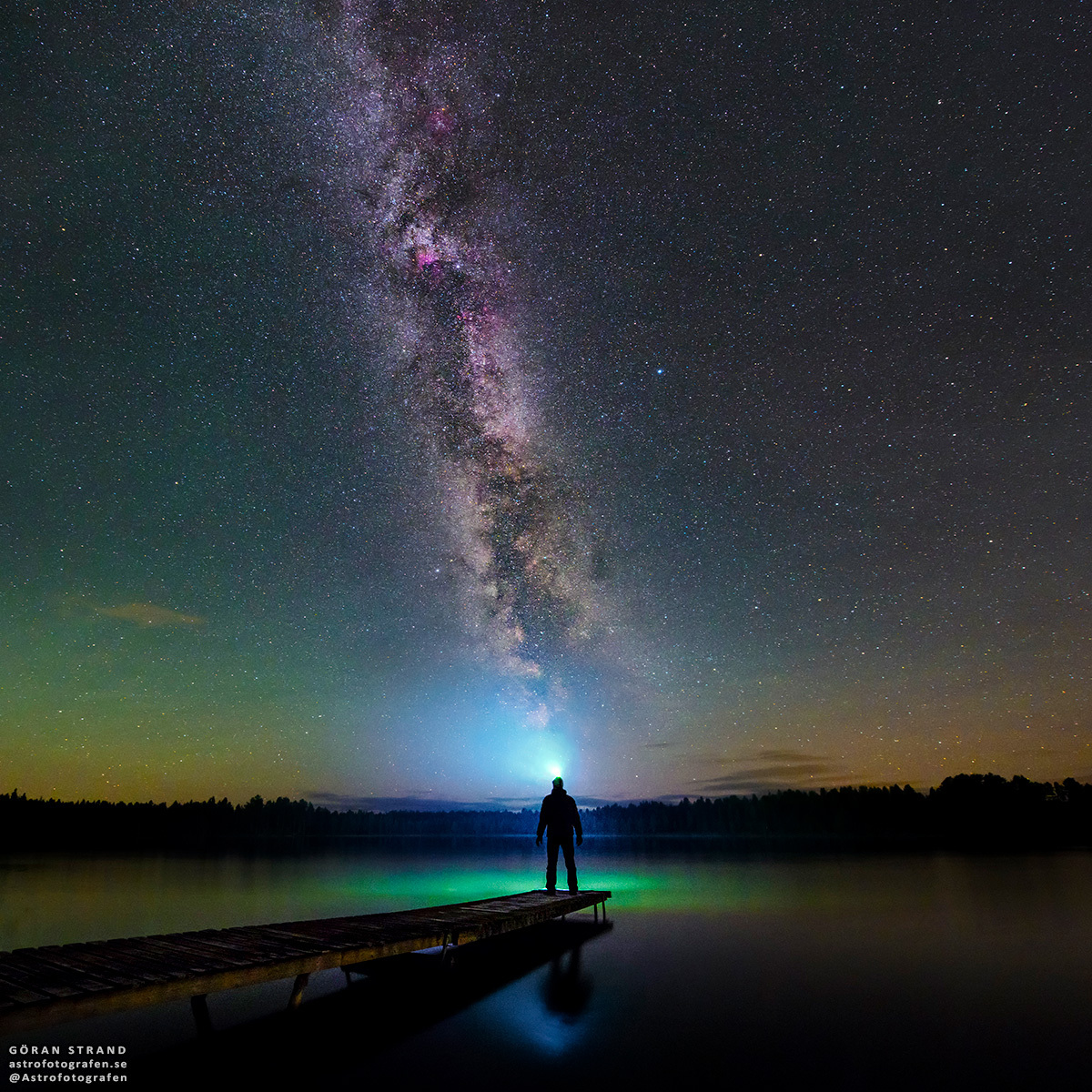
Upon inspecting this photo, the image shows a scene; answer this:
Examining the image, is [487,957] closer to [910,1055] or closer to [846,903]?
[910,1055]

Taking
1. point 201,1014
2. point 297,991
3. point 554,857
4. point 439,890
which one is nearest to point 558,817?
point 554,857

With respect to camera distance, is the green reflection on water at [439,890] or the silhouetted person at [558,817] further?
the green reflection on water at [439,890]

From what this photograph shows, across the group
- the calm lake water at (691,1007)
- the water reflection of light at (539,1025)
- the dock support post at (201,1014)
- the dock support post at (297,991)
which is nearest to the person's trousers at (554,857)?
the calm lake water at (691,1007)

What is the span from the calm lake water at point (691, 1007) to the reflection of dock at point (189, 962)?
2.30ft

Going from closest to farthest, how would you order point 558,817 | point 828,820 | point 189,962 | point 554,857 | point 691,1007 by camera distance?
point 189,962
point 691,1007
point 558,817
point 554,857
point 828,820

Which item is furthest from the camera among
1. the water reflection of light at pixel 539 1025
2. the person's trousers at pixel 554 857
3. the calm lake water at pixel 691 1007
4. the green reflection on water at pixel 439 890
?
the green reflection on water at pixel 439 890

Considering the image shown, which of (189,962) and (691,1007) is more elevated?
(189,962)

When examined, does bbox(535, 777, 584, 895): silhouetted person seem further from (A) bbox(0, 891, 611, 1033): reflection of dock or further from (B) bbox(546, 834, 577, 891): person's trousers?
(A) bbox(0, 891, 611, 1033): reflection of dock

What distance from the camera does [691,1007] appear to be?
9531 mm

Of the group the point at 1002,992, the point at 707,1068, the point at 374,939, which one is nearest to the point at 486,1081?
the point at 707,1068

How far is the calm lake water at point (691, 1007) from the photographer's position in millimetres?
7078

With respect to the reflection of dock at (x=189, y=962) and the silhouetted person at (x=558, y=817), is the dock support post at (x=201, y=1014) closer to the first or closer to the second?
the reflection of dock at (x=189, y=962)

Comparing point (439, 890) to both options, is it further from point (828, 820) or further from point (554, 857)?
point (828, 820)

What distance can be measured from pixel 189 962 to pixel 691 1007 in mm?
6183
